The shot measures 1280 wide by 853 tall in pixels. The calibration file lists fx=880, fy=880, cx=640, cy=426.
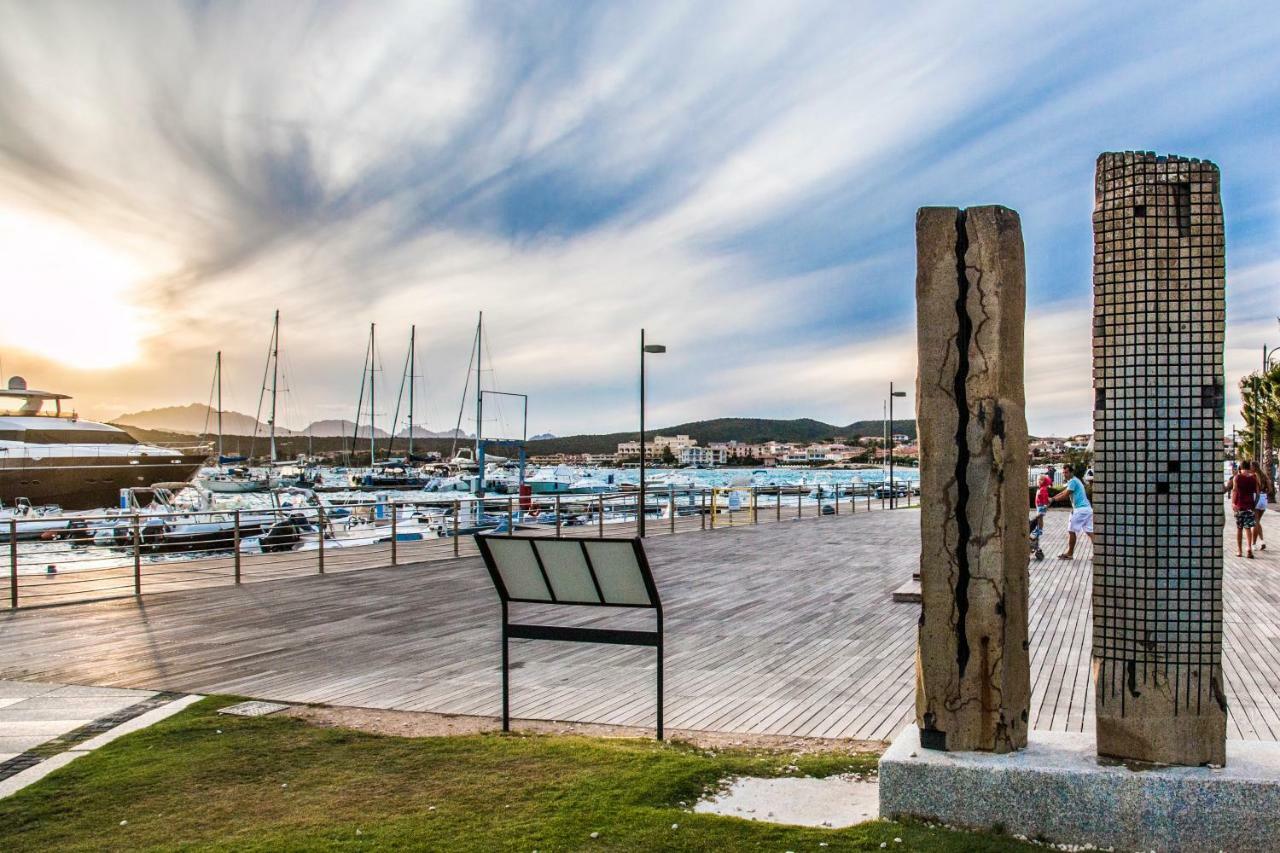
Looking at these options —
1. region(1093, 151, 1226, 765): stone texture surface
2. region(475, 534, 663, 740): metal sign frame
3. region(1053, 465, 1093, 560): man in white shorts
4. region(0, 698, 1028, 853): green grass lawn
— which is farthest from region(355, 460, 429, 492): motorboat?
region(1093, 151, 1226, 765): stone texture surface

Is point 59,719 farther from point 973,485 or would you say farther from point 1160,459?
point 1160,459

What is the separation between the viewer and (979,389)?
379 centimetres

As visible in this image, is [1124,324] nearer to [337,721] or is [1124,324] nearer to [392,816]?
[392,816]

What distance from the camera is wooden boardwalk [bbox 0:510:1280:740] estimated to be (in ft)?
20.3

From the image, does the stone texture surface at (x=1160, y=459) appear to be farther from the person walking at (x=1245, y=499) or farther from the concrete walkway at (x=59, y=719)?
the person walking at (x=1245, y=499)

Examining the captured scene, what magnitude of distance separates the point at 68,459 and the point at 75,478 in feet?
4.35

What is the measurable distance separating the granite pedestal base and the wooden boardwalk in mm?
1871

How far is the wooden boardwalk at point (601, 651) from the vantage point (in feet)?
20.3

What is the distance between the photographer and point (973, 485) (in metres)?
3.80

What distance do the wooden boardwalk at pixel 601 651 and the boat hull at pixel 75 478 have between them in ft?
112

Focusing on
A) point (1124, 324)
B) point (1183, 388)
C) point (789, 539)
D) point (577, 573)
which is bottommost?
point (789, 539)

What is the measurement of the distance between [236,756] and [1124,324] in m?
5.00

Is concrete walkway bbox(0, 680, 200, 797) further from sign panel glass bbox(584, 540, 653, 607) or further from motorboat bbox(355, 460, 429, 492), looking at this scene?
motorboat bbox(355, 460, 429, 492)

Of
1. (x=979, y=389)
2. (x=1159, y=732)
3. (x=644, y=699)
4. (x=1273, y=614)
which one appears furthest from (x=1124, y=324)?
(x=1273, y=614)
